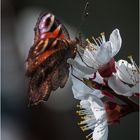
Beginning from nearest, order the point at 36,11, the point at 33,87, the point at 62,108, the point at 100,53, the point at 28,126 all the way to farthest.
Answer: the point at 100,53
the point at 33,87
the point at 28,126
the point at 62,108
the point at 36,11

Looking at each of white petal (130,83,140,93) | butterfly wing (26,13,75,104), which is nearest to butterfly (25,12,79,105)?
butterfly wing (26,13,75,104)

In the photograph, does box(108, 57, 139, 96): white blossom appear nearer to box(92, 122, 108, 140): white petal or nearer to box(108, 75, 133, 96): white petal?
box(108, 75, 133, 96): white petal

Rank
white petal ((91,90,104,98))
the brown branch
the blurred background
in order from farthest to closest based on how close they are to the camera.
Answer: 1. the blurred background
2. white petal ((91,90,104,98))
3. the brown branch

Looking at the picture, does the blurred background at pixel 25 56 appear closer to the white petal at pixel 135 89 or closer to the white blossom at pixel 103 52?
the white blossom at pixel 103 52

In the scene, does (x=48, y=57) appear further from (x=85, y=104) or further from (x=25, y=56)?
(x=25, y=56)

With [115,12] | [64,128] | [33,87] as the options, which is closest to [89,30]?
[115,12]

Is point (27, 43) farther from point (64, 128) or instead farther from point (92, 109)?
point (92, 109)

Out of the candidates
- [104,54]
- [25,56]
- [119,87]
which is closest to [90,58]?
[104,54]
